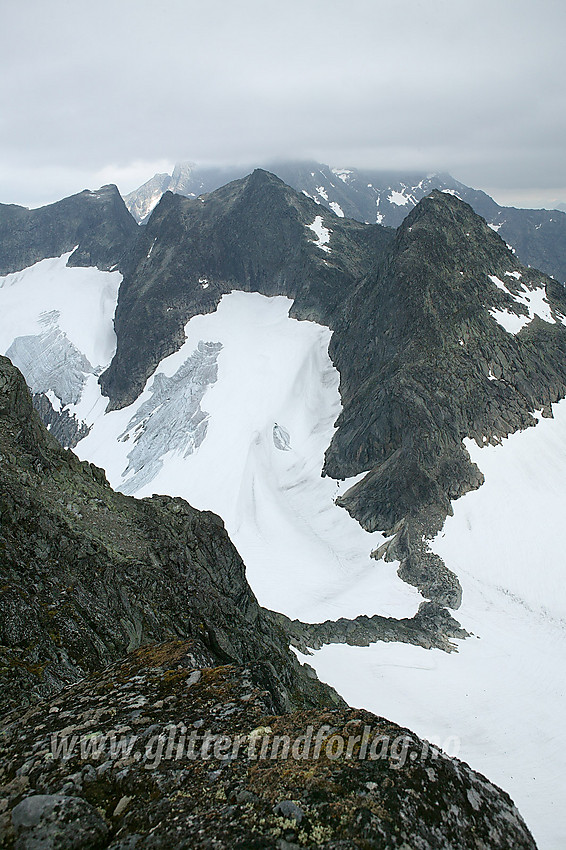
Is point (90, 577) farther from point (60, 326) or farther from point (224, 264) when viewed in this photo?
point (60, 326)

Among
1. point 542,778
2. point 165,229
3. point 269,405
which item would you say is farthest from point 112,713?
point 165,229

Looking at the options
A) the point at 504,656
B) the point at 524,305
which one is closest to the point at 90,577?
the point at 504,656

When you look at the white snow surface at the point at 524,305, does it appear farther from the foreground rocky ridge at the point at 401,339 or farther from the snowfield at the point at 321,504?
the snowfield at the point at 321,504

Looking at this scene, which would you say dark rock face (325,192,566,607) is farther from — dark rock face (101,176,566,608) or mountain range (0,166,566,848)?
mountain range (0,166,566,848)

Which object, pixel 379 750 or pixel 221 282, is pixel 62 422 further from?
pixel 379 750

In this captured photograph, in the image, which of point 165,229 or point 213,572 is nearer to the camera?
point 213,572

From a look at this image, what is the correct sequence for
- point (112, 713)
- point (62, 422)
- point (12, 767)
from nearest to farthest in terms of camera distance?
point (12, 767) < point (112, 713) < point (62, 422)

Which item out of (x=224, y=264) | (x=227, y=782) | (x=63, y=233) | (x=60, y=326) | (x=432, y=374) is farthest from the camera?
(x=63, y=233)
